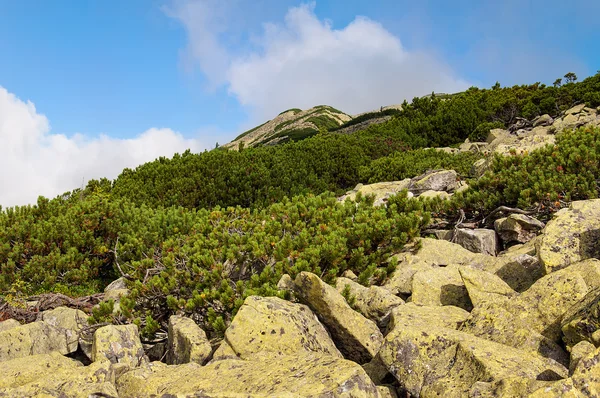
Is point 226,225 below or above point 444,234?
above

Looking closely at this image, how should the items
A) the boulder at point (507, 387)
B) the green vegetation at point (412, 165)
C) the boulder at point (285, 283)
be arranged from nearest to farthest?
the boulder at point (507, 387), the boulder at point (285, 283), the green vegetation at point (412, 165)

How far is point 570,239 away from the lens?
652 centimetres

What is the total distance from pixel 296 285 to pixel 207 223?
16.9ft

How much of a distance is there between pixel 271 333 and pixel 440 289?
257 cm

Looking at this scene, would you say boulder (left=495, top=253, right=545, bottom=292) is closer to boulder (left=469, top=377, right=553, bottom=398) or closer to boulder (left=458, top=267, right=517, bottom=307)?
boulder (left=458, top=267, right=517, bottom=307)

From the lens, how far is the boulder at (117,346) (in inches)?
238

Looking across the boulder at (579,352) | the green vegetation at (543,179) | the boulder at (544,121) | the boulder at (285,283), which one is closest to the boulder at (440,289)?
the boulder at (285,283)

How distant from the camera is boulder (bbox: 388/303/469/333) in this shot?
204 inches

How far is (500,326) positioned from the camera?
4770 mm

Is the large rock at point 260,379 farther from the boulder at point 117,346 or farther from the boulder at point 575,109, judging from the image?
the boulder at point 575,109

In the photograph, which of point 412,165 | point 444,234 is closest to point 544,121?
point 412,165

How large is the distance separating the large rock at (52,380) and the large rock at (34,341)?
1261mm

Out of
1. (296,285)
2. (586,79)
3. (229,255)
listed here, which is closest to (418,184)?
(229,255)

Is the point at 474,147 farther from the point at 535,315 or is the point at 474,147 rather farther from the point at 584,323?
the point at 584,323
